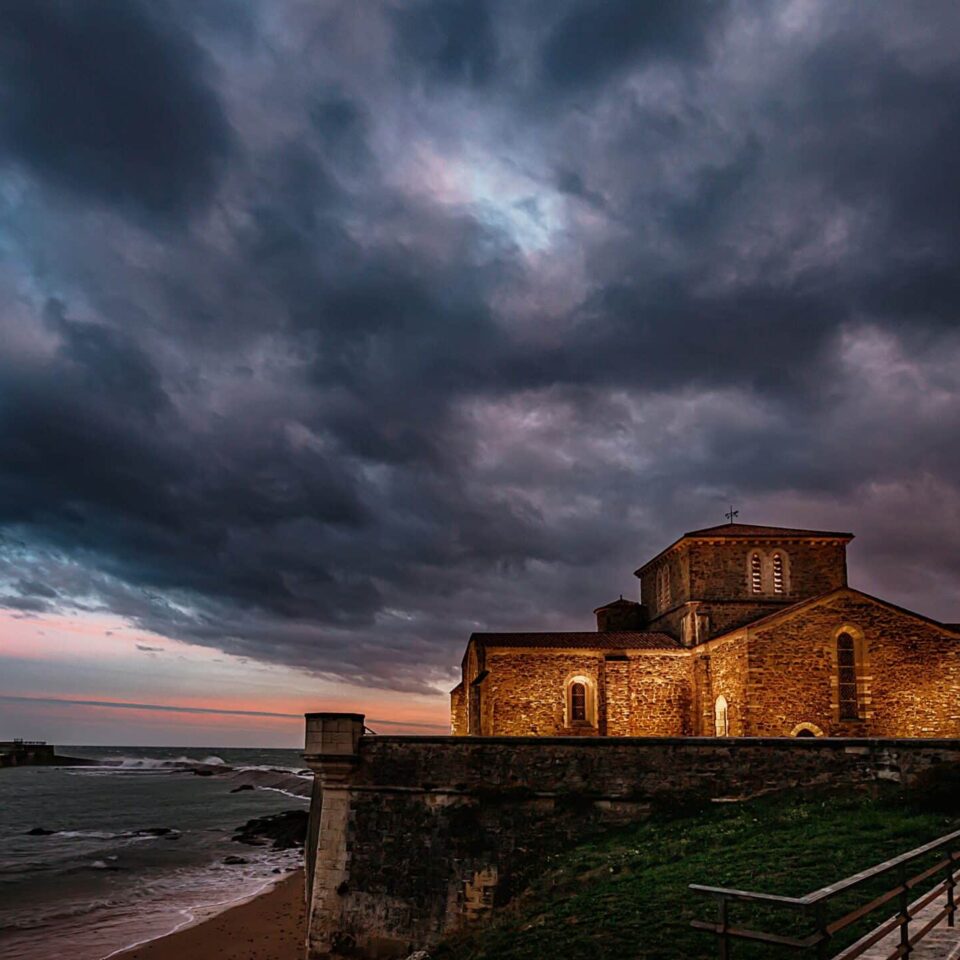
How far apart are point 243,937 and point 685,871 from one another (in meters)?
16.4

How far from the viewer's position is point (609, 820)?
→ 19141mm

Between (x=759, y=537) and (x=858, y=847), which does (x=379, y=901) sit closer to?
(x=858, y=847)

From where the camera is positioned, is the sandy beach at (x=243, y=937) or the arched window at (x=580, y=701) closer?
the sandy beach at (x=243, y=937)

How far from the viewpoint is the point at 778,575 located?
35781 mm

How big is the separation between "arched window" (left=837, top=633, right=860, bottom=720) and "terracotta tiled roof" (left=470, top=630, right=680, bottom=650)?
661 cm

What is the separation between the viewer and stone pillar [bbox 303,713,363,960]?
20.2 metres

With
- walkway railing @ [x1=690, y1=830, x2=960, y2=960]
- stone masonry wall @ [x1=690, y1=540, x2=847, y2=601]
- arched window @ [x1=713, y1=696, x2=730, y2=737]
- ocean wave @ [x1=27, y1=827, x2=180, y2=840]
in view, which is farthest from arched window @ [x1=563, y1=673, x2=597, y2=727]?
ocean wave @ [x1=27, y1=827, x2=180, y2=840]

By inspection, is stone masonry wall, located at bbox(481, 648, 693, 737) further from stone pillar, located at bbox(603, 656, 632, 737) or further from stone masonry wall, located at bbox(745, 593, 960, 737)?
stone masonry wall, located at bbox(745, 593, 960, 737)

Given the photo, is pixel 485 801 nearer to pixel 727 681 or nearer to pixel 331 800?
pixel 331 800

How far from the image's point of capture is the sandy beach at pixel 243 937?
938 inches

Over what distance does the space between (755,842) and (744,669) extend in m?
13.6

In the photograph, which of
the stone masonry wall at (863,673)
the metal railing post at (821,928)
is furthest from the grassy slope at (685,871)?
the stone masonry wall at (863,673)

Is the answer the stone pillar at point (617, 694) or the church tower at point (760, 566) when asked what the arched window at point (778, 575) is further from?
the stone pillar at point (617, 694)

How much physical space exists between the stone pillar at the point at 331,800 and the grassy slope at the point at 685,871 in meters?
3.62
